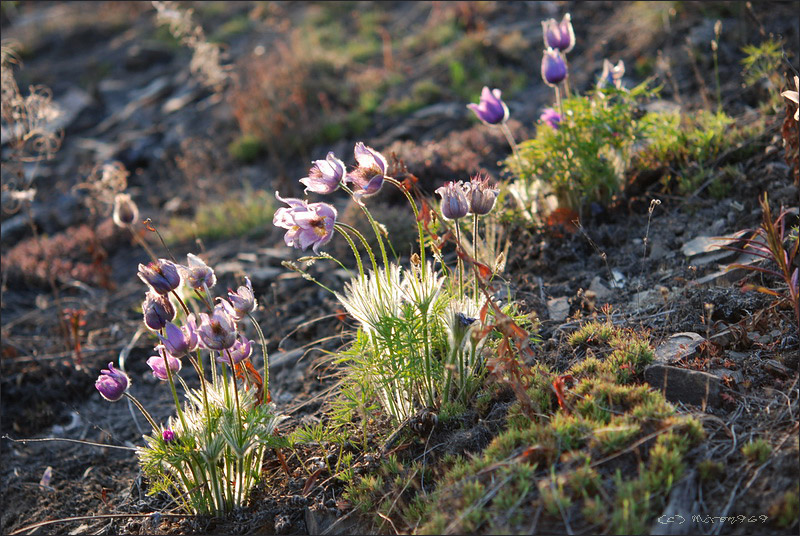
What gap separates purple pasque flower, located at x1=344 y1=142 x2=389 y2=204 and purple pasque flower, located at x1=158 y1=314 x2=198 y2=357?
0.83m

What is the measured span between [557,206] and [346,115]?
14.4 feet

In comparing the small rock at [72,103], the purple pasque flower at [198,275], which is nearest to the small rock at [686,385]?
the purple pasque flower at [198,275]

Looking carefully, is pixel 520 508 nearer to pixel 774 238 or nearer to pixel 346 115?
pixel 774 238

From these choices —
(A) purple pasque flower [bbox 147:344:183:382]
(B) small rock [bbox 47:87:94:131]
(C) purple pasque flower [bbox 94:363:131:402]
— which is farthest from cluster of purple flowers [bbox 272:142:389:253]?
(B) small rock [bbox 47:87:94:131]

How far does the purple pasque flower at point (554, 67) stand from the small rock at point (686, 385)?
1.92 meters

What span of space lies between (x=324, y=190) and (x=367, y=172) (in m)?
0.18

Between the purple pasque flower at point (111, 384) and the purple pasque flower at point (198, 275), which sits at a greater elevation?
the purple pasque flower at point (198, 275)

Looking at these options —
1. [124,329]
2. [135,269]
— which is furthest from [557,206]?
[135,269]

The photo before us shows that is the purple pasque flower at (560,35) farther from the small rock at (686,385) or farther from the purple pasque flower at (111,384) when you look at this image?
the purple pasque flower at (111,384)

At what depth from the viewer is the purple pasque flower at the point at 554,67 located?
153 inches

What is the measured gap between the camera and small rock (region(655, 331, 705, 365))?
9.39 ft

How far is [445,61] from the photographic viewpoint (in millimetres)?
9008

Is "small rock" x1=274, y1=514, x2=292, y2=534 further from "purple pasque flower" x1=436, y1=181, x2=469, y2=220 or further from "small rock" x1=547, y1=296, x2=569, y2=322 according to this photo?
"small rock" x1=547, y1=296, x2=569, y2=322

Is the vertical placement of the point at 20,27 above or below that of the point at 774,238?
above
